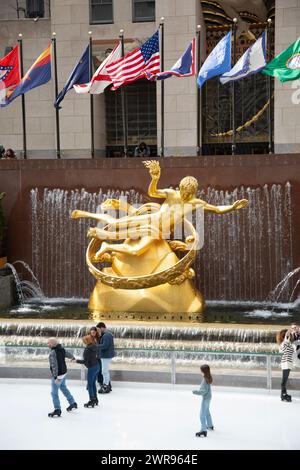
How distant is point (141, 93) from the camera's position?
26156 millimetres

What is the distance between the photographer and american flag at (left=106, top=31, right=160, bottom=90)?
17.5 m

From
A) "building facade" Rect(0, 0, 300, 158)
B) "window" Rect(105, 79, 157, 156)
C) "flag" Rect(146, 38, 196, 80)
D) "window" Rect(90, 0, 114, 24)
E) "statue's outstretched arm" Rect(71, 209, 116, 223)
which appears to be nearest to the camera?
"statue's outstretched arm" Rect(71, 209, 116, 223)

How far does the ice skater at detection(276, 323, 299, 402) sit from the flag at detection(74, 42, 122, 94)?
936 cm

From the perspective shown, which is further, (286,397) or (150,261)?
(150,261)

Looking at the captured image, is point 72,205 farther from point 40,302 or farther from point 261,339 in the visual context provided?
point 261,339

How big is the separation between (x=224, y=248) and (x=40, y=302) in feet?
14.3

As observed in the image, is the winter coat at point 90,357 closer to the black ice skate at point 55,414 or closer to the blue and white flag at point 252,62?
the black ice skate at point 55,414

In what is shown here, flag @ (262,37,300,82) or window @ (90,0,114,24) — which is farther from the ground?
window @ (90,0,114,24)

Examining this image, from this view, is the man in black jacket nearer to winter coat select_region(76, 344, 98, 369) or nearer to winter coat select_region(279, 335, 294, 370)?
winter coat select_region(76, 344, 98, 369)

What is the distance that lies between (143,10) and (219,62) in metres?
8.62

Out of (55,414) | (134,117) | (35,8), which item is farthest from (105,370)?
(35,8)

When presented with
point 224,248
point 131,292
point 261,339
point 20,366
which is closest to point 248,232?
point 224,248

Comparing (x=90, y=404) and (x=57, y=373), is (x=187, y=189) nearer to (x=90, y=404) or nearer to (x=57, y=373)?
(x=90, y=404)

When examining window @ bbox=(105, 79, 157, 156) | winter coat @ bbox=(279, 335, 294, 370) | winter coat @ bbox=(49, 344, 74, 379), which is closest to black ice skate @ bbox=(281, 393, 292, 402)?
winter coat @ bbox=(279, 335, 294, 370)
